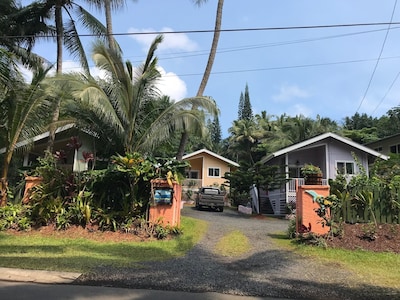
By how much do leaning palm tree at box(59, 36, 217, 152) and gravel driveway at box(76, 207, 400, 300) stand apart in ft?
18.7

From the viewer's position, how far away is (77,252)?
935 cm

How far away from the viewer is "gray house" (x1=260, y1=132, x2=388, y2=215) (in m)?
24.2

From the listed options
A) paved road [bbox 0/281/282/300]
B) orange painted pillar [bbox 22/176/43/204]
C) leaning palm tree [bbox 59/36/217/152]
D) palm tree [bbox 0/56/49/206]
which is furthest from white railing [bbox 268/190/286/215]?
paved road [bbox 0/281/282/300]

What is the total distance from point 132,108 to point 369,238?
888cm

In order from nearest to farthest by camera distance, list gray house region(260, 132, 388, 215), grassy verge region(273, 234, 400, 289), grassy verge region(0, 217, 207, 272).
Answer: grassy verge region(273, 234, 400, 289)
grassy verge region(0, 217, 207, 272)
gray house region(260, 132, 388, 215)

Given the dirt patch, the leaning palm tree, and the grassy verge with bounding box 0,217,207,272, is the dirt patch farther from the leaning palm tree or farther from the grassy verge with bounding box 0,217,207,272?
the leaning palm tree

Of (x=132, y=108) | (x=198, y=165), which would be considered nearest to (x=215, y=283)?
(x=132, y=108)

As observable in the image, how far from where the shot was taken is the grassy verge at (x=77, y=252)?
7.86 metres

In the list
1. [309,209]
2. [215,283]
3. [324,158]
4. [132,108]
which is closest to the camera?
[215,283]

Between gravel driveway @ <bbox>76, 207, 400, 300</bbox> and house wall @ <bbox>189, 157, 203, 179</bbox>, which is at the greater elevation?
house wall @ <bbox>189, 157, 203, 179</bbox>

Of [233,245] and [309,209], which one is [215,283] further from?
[309,209]

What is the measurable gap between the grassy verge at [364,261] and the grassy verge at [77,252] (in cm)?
325

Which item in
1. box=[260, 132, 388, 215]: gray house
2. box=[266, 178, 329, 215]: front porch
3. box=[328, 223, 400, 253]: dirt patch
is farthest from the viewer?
box=[260, 132, 388, 215]: gray house

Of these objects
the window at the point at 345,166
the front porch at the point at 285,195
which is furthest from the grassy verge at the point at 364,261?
the window at the point at 345,166
